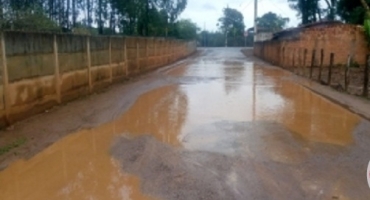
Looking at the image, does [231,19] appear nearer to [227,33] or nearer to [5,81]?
[227,33]

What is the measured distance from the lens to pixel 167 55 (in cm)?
2809

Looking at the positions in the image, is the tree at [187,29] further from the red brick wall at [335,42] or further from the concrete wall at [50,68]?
the concrete wall at [50,68]

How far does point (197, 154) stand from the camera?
5.74 meters

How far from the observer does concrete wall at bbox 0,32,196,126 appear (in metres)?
7.36

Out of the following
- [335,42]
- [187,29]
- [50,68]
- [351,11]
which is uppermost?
[351,11]

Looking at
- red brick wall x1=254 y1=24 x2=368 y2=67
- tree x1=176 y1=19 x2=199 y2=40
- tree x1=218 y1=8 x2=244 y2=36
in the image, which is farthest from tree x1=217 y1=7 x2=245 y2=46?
red brick wall x1=254 y1=24 x2=368 y2=67

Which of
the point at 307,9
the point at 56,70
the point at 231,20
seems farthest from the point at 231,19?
the point at 56,70

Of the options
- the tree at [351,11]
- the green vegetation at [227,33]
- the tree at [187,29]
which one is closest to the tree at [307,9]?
the tree at [351,11]

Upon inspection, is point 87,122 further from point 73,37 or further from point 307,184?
point 307,184

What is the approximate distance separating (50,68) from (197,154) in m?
4.99

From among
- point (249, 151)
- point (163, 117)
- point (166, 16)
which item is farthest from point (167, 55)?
point (249, 151)

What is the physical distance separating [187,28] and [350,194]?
6398cm

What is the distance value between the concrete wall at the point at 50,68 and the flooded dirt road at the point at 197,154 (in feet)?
1.46

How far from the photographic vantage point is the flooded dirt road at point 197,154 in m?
4.46
